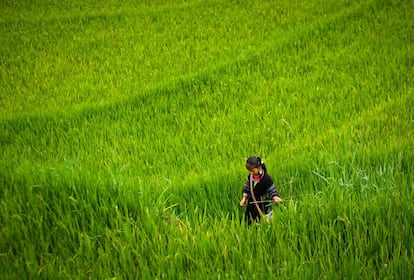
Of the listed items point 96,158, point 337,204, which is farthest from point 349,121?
point 96,158

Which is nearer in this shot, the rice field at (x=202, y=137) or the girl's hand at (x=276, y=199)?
the rice field at (x=202, y=137)

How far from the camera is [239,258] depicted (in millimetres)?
1796

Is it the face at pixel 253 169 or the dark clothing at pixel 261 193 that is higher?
the face at pixel 253 169

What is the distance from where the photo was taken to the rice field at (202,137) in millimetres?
1828

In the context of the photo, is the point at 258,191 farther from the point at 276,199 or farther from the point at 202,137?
the point at 202,137

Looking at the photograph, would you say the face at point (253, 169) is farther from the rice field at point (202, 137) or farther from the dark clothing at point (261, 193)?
the rice field at point (202, 137)

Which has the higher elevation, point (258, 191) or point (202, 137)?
point (202, 137)

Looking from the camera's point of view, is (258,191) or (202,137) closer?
(258,191)

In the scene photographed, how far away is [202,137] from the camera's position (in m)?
4.40

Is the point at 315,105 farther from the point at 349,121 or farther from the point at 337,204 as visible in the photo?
Answer: the point at 337,204

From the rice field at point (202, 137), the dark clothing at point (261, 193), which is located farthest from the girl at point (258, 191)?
the rice field at point (202, 137)

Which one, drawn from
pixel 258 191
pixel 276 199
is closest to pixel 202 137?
pixel 258 191

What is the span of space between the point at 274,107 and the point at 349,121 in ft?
3.18

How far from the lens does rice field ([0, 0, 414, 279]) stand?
1828 mm
